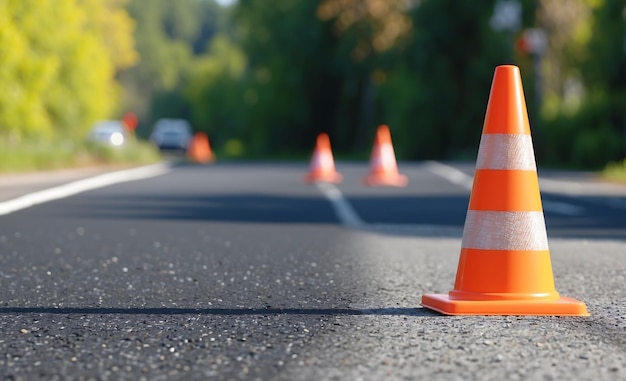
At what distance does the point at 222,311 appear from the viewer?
6.59m

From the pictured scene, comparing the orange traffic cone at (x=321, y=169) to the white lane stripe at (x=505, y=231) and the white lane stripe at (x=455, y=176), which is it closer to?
the white lane stripe at (x=455, y=176)

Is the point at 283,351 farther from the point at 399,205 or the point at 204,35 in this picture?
the point at 204,35

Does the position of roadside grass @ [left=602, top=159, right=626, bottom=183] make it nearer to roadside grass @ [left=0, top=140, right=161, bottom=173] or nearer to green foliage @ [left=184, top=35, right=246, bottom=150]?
roadside grass @ [left=0, top=140, right=161, bottom=173]

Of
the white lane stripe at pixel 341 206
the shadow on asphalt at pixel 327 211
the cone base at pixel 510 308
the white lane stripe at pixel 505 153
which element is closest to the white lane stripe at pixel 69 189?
the shadow on asphalt at pixel 327 211

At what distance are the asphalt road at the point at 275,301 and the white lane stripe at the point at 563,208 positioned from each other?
120cm

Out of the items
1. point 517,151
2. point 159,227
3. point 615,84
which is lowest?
point 159,227

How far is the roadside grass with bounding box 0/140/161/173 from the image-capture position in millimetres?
27531

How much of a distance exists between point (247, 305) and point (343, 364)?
183 cm

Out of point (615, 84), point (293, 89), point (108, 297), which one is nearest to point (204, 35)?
point (293, 89)

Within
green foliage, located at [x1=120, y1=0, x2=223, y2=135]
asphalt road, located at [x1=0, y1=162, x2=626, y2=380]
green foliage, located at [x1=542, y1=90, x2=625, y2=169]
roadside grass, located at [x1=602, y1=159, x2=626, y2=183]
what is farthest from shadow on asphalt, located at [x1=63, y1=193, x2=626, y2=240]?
green foliage, located at [x1=120, y1=0, x2=223, y2=135]

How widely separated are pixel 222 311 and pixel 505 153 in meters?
1.71

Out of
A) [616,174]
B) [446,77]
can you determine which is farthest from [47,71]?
[446,77]

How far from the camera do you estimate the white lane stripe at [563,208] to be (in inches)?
638

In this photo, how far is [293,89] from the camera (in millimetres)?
61250
